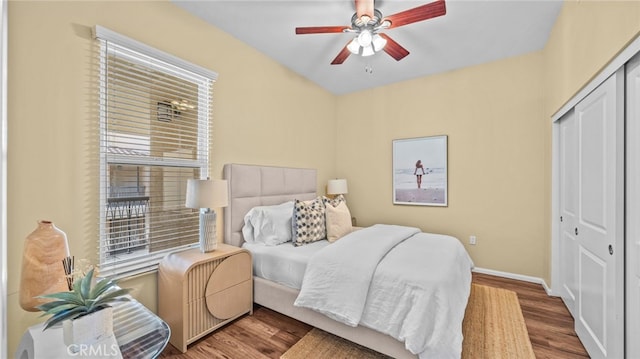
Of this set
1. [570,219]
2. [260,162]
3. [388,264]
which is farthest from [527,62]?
[260,162]

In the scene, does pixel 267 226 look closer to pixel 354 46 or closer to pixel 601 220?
pixel 354 46

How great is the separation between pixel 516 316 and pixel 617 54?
2.15 m

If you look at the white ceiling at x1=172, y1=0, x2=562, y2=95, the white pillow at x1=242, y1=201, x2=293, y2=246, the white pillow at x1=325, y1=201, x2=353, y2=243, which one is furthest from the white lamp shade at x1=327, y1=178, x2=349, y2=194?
the white ceiling at x1=172, y1=0, x2=562, y2=95

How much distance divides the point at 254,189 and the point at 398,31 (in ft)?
7.35

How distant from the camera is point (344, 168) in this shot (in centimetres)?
468

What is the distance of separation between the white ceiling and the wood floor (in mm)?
2749

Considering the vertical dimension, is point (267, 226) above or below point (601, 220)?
below

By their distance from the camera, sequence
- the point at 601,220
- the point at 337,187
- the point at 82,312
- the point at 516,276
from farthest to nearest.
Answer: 1. the point at 337,187
2. the point at 516,276
3. the point at 601,220
4. the point at 82,312

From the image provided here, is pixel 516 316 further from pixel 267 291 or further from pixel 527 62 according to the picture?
pixel 527 62

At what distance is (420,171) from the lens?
393cm

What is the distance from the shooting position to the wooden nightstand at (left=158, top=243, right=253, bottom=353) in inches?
78.7

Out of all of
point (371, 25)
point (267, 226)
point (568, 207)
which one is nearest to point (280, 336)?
point (267, 226)

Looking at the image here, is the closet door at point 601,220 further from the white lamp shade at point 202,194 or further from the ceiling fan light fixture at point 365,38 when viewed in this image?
the white lamp shade at point 202,194

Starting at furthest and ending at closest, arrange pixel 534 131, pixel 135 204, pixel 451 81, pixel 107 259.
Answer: pixel 451 81 < pixel 534 131 < pixel 135 204 < pixel 107 259
